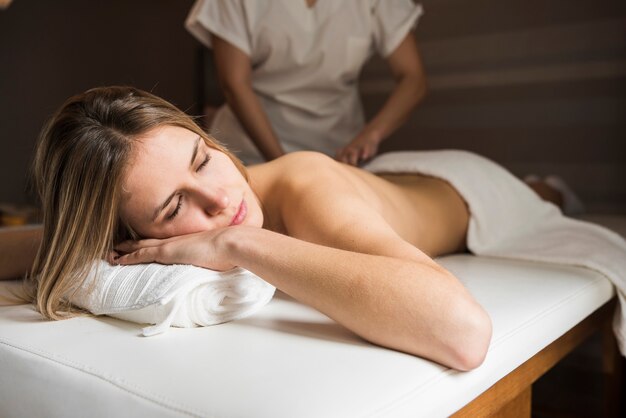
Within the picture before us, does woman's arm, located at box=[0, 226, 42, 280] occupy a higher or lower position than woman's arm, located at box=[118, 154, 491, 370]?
lower

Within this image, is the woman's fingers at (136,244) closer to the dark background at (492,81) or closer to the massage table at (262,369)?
the massage table at (262,369)

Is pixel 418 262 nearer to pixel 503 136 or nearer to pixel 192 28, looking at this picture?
pixel 192 28

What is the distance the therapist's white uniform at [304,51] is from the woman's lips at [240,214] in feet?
3.32

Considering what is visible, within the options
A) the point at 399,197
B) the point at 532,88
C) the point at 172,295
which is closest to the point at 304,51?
the point at 399,197

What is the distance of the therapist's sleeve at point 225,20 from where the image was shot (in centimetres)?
213

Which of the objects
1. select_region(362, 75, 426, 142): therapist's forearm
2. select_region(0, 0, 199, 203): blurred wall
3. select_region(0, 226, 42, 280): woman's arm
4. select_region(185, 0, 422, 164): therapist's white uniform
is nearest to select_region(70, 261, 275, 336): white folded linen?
select_region(0, 226, 42, 280): woman's arm

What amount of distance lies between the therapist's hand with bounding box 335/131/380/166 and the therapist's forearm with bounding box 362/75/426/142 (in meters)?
0.07

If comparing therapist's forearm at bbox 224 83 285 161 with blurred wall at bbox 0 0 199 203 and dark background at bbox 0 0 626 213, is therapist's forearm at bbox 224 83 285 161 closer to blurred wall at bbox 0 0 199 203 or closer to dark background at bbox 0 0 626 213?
dark background at bbox 0 0 626 213

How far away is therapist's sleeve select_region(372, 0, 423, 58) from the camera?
7.56 feet

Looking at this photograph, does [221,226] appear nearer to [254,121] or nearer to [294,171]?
[294,171]

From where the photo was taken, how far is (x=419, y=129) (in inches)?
114

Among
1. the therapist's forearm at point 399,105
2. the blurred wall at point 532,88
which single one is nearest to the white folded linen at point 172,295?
the therapist's forearm at point 399,105

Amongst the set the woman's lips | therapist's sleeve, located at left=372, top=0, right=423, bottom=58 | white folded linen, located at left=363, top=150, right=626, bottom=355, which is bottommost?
white folded linen, located at left=363, top=150, right=626, bottom=355

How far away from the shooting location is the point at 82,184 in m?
1.16
